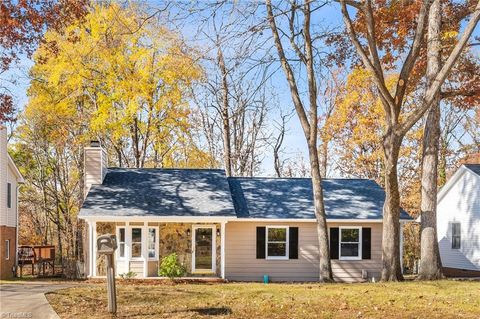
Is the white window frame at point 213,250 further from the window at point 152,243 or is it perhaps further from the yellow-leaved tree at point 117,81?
the yellow-leaved tree at point 117,81

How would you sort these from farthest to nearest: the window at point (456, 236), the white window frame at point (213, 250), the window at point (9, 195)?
the window at point (456, 236)
the window at point (9, 195)
the white window frame at point (213, 250)

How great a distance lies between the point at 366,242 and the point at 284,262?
11.6 feet

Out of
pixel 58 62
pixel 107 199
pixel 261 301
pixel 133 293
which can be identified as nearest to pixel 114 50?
pixel 58 62

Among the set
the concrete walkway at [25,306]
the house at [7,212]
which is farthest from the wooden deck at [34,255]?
the concrete walkway at [25,306]

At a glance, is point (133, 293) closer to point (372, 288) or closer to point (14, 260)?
point (372, 288)

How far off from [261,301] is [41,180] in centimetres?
2782

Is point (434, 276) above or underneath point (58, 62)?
underneath

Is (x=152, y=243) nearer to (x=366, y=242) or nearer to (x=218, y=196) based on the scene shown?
(x=218, y=196)

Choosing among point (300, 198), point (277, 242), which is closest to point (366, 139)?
point (300, 198)

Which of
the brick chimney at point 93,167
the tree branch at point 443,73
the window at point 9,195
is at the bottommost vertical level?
the window at point 9,195

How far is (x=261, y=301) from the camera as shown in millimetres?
10984

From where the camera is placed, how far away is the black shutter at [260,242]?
22.7 meters

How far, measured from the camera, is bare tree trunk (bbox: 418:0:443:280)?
17641 mm

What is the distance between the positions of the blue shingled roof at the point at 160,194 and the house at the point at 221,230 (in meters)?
0.04
